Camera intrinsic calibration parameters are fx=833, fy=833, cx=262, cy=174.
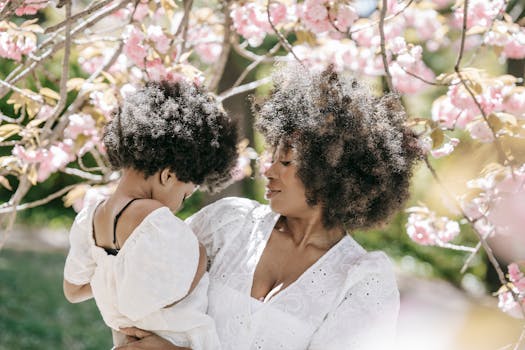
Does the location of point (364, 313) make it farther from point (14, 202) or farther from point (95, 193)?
point (95, 193)

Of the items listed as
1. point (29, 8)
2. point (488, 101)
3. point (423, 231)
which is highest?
point (29, 8)

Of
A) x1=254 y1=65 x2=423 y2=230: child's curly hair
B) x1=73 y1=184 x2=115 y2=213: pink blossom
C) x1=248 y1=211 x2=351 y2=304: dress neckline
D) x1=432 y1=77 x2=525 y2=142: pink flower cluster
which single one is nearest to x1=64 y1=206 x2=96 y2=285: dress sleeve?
x1=248 y1=211 x2=351 y2=304: dress neckline

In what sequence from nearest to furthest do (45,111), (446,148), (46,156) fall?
(446,148) → (46,156) → (45,111)

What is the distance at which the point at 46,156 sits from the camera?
3.13 meters

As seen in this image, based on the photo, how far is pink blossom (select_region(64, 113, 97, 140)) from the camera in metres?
3.14

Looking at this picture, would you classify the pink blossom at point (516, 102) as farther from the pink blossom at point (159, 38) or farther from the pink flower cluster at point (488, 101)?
the pink blossom at point (159, 38)

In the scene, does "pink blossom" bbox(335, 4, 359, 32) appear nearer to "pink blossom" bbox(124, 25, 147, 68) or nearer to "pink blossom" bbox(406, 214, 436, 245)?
"pink blossom" bbox(124, 25, 147, 68)

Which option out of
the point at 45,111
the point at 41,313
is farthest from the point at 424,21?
the point at 41,313

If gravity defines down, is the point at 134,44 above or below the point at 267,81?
above

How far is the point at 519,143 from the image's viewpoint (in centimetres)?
274

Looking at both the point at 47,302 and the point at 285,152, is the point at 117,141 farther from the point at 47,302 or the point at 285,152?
the point at 47,302

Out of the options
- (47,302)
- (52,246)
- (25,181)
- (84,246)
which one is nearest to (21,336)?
(47,302)

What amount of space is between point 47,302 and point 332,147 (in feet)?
20.4

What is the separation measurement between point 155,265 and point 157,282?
42 millimetres
